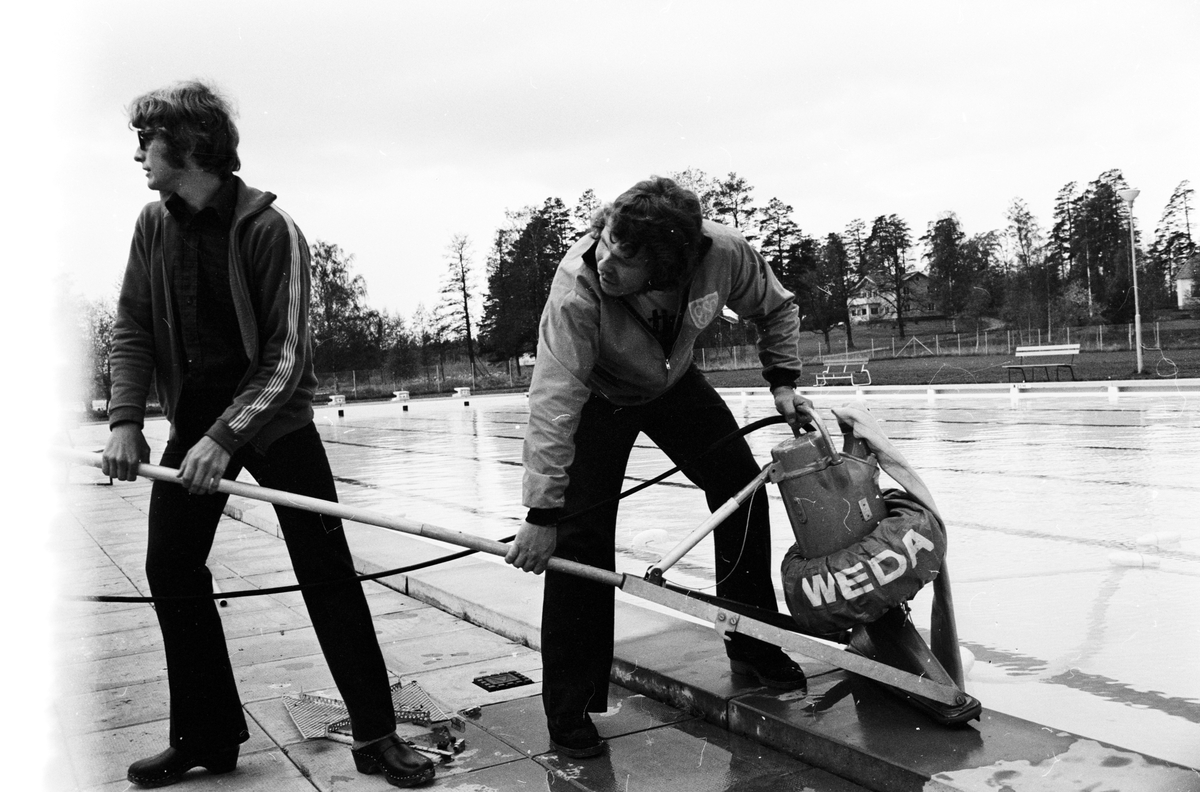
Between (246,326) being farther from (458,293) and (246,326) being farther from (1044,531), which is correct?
(458,293)

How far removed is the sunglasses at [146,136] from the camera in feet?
9.48

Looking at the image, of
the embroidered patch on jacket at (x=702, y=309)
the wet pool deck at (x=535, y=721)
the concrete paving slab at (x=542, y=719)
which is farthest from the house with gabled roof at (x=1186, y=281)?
the embroidered patch on jacket at (x=702, y=309)

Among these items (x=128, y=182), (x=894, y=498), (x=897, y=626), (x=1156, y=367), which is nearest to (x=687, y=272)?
(x=894, y=498)

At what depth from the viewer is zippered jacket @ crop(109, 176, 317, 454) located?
2.90 m

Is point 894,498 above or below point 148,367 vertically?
below

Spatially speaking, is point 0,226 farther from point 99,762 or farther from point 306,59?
point 99,762

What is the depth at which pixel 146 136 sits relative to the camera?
9.53 feet

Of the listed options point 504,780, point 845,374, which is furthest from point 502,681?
point 845,374

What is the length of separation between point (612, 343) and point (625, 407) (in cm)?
30

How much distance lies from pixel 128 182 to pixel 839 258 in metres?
54.6

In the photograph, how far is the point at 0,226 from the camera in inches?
106

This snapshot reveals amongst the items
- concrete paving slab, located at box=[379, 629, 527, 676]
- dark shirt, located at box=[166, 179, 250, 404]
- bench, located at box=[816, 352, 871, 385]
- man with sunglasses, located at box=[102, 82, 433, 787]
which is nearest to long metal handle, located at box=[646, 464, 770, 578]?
man with sunglasses, located at box=[102, 82, 433, 787]

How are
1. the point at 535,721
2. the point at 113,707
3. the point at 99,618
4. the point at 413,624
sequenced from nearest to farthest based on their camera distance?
the point at 535,721, the point at 113,707, the point at 413,624, the point at 99,618

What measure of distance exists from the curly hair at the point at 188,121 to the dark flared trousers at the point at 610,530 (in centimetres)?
130
